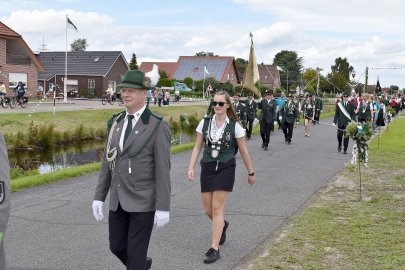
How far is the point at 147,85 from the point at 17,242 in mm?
3317

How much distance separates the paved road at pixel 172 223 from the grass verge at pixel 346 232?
33cm

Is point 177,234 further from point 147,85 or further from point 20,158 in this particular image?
point 20,158

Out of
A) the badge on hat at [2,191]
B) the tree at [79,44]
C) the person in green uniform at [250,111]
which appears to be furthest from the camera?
the tree at [79,44]

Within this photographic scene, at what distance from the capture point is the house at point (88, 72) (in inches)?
2500

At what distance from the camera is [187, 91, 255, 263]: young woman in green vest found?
6.38 meters

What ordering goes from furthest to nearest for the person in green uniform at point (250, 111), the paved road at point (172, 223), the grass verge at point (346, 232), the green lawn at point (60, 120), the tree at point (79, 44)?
the tree at point (79, 44), the green lawn at point (60, 120), the person in green uniform at point (250, 111), the paved road at point (172, 223), the grass verge at point (346, 232)

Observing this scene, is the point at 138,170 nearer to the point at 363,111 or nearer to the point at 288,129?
the point at 288,129

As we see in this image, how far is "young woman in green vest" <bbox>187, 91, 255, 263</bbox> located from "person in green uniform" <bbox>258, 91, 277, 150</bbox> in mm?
12043

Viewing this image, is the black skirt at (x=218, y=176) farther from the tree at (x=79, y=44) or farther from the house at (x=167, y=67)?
the tree at (x=79, y=44)

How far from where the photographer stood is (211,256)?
623 cm

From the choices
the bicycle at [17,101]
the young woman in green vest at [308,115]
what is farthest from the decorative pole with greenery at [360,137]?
the bicycle at [17,101]

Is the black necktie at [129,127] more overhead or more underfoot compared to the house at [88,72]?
more underfoot

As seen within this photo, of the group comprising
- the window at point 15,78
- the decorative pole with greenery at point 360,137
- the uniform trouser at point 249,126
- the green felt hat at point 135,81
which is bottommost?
the uniform trouser at point 249,126

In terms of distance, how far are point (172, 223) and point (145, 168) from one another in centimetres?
347
